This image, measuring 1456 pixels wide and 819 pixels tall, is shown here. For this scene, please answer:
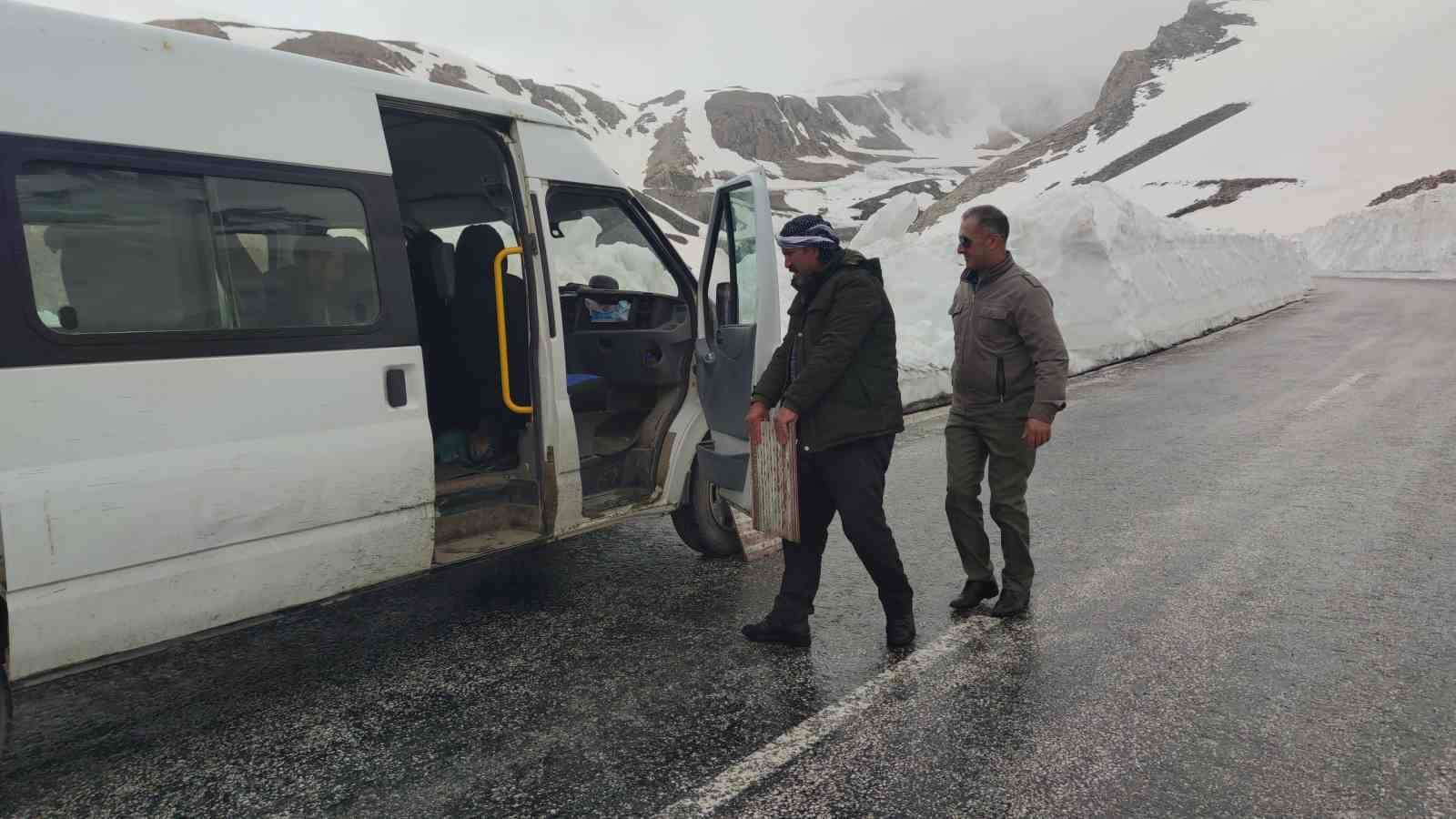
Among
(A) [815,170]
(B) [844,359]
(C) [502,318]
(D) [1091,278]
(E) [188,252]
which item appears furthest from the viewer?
(A) [815,170]

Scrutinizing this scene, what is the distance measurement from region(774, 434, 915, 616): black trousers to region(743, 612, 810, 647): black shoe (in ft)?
0.12

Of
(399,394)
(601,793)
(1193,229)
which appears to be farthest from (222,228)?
(1193,229)

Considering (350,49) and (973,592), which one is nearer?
(973,592)

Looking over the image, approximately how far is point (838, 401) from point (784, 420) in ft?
0.76

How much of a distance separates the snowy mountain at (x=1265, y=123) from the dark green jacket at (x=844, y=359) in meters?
33.3

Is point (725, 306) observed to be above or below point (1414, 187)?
below

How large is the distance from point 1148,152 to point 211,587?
91692 mm

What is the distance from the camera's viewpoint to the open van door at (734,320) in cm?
460

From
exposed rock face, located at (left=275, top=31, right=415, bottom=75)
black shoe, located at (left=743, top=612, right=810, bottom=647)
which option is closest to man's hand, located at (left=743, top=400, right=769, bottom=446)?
black shoe, located at (left=743, top=612, right=810, bottom=647)

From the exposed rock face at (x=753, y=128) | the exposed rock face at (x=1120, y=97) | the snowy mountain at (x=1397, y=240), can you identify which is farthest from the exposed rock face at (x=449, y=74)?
the snowy mountain at (x=1397, y=240)

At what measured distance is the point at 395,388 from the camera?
370cm

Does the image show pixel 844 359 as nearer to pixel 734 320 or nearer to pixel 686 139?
pixel 734 320

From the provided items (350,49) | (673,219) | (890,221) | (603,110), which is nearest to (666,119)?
(603,110)

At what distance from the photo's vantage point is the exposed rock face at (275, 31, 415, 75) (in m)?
121
